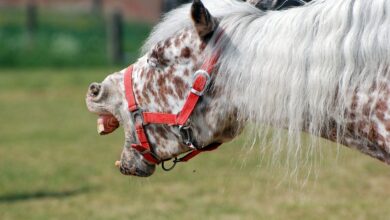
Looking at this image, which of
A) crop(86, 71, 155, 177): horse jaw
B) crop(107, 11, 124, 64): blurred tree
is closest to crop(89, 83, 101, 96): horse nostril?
crop(86, 71, 155, 177): horse jaw

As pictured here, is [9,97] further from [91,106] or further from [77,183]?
[91,106]

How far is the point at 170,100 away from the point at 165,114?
0.07 m

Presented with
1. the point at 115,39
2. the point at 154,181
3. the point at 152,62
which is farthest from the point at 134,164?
the point at 115,39

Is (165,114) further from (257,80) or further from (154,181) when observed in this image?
(154,181)

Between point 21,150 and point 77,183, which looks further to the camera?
point 21,150

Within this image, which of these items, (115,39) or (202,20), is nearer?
(202,20)

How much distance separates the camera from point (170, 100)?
3771 mm

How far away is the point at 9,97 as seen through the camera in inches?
679

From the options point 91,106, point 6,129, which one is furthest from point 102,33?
point 91,106

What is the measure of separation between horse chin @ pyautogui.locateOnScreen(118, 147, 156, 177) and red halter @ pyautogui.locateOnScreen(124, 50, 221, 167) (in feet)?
0.12

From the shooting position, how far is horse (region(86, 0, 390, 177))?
3.29m

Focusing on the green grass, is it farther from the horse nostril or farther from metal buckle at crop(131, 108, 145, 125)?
metal buckle at crop(131, 108, 145, 125)

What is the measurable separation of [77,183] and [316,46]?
5610 millimetres

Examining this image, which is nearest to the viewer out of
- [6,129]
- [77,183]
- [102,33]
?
[77,183]
